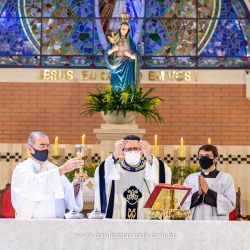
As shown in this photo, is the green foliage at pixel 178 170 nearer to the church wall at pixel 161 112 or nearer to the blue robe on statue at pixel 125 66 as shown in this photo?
the church wall at pixel 161 112

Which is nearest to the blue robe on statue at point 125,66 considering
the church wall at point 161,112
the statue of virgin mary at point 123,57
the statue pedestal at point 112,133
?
the statue of virgin mary at point 123,57

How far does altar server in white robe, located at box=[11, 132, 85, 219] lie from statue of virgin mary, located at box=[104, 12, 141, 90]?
2400 mm

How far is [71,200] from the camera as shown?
4.05m

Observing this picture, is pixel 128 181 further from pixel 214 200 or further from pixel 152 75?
pixel 152 75

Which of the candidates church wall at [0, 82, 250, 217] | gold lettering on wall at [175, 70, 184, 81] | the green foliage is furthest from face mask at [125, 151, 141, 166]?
gold lettering on wall at [175, 70, 184, 81]

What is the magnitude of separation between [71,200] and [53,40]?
6057mm

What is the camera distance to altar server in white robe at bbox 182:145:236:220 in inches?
175

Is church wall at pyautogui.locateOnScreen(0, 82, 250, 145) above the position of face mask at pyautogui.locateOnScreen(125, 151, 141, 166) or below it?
above

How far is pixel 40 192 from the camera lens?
12.5ft

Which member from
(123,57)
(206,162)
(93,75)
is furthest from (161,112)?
(206,162)

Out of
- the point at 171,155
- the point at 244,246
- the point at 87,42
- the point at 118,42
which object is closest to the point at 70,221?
the point at 244,246

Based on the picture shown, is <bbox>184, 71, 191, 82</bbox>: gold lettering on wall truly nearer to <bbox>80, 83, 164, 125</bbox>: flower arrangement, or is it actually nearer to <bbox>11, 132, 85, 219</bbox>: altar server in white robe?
<bbox>80, 83, 164, 125</bbox>: flower arrangement

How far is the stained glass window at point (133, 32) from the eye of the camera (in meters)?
9.30

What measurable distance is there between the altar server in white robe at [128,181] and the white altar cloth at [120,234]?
127cm
